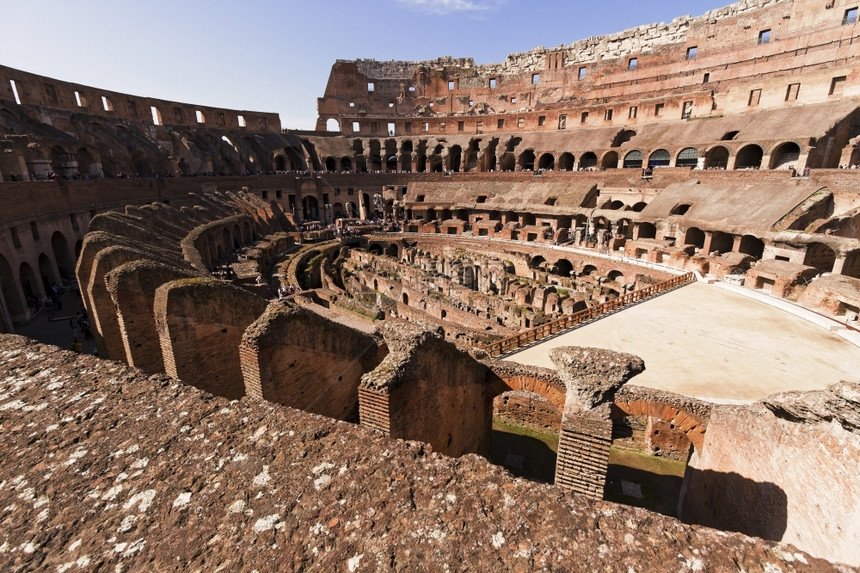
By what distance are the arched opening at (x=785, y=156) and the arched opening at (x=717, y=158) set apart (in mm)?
3060

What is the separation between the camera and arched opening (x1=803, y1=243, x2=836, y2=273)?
1725 cm

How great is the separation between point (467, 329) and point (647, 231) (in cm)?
1891

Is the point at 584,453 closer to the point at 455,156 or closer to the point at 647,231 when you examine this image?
the point at 647,231

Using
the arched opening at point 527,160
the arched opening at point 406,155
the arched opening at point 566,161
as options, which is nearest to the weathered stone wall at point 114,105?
the arched opening at point 406,155

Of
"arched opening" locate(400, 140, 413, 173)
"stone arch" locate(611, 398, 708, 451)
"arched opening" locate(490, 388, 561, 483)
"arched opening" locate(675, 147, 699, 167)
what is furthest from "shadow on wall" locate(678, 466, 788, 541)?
"arched opening" locate(400, 140, 413, 173)

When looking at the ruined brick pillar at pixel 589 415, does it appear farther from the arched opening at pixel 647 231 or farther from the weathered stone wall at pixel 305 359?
the arched opening at pixel 647 231

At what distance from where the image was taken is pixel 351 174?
40.7m

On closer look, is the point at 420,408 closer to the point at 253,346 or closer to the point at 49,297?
the point at 253,346

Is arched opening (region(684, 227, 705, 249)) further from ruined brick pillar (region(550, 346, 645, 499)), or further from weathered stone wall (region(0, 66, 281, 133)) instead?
A: weathered stone wall (region(0, 66, 281, 133))

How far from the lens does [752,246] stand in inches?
844

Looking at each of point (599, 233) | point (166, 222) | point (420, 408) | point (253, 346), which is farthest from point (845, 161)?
point (166, 222)

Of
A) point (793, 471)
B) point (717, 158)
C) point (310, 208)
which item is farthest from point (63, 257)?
point (717, 158)

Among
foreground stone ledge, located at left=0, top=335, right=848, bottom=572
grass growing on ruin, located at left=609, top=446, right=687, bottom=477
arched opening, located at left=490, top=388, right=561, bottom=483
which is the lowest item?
grass growing on ruin, located at left=609, top=446, right=687, bottom=477

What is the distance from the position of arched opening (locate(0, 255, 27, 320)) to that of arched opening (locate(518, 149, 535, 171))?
3875 centimetres
